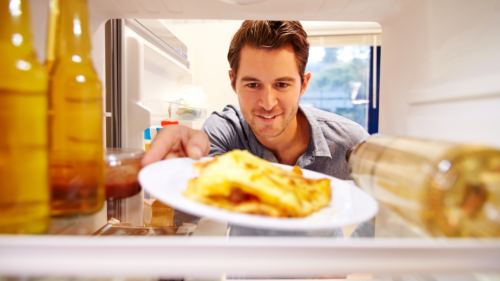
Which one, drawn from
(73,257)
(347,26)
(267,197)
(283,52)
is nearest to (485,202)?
(267,197)

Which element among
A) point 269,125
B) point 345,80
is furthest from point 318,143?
point 345,80

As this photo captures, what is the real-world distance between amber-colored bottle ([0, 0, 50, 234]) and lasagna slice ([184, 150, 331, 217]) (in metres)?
0.18

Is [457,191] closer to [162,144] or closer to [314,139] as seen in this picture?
[162,144]

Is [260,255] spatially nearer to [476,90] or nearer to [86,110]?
[86,110]

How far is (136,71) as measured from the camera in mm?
999

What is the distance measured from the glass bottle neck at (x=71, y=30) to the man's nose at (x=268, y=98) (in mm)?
831

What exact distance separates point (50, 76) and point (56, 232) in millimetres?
222

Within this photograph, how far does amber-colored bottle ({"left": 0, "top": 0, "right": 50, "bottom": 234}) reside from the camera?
0.31m

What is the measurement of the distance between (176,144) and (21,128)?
35 centimetres

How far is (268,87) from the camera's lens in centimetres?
117

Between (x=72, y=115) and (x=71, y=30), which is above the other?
(x=71, y=30)

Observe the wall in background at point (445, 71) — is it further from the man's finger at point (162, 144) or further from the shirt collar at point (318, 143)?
the man's finger at point (162, 144)

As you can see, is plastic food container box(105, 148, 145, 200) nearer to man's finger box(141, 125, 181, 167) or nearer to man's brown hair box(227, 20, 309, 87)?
man's finger box(141, 125, 181, 167)

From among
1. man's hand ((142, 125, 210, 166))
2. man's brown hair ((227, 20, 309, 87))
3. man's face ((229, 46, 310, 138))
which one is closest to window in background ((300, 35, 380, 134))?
man's brown hair ((227, 20, 309, 87))
